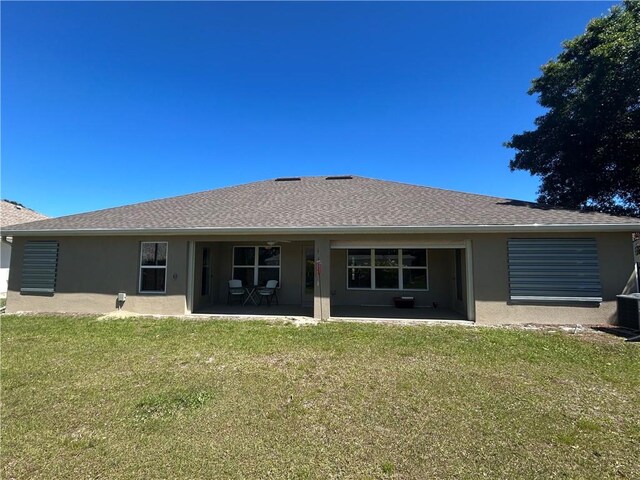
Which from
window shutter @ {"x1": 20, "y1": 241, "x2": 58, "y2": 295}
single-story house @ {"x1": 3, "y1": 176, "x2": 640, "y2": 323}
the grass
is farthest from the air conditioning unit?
window shutter @ {"x1": 20, "y1": 241, "x2": 58, "y2": 295}

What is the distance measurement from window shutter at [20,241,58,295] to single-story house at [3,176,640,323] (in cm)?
3

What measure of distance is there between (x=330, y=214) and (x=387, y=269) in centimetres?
342

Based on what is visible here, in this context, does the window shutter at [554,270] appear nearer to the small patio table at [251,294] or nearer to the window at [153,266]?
the small patio table at [251,294]

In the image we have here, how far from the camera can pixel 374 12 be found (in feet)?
30.5

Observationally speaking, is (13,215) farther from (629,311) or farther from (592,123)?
(592,123)

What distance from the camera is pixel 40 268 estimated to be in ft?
34.8

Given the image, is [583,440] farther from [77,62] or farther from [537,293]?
[77,62]

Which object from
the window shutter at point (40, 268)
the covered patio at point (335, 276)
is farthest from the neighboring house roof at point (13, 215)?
the covered patio at point (335, 276)

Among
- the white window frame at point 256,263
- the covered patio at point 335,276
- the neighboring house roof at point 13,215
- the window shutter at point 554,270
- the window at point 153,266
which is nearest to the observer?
the window shutter at point 554,270

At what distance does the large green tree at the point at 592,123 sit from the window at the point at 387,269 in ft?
22.7

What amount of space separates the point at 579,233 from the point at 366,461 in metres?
8.43

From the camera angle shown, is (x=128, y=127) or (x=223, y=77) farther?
(x=128, y=127)

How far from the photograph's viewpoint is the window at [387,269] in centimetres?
1191

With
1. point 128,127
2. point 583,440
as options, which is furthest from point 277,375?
point 128,127
